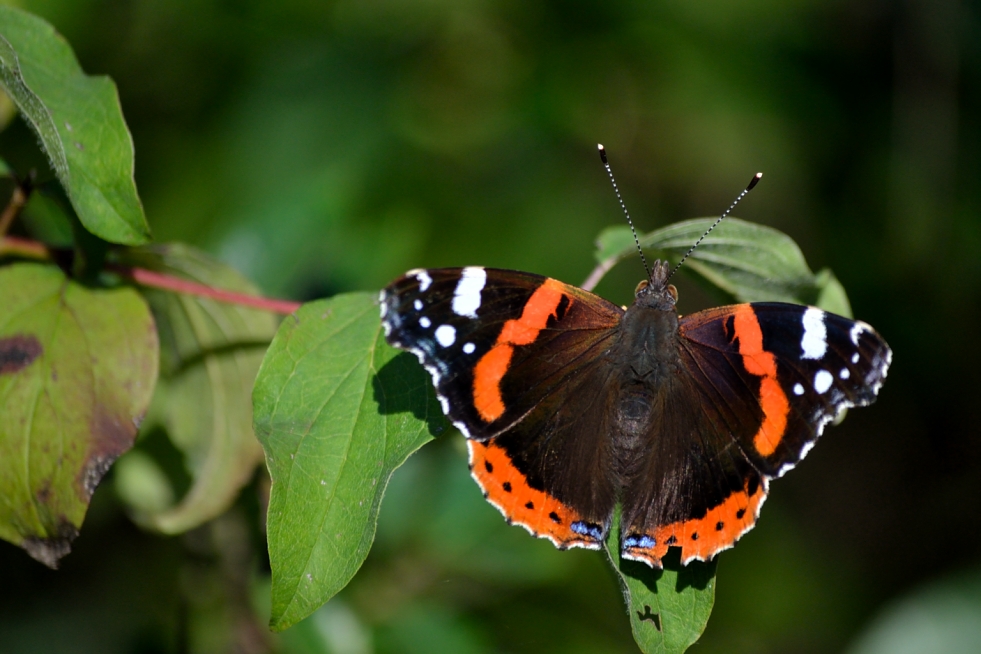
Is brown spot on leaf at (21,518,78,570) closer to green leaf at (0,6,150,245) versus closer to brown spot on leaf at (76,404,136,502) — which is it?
brown spot on leaf at (76,404,136,502)

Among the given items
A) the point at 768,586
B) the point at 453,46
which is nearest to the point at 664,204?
the point at 453,46

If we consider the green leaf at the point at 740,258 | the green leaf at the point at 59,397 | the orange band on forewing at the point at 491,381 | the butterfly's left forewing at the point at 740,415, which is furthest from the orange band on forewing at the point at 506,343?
the green leaf at the point at 59,397

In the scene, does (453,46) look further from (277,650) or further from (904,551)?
(904,551)

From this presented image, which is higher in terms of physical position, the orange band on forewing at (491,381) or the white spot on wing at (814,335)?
the white spot on wing at (814,335)

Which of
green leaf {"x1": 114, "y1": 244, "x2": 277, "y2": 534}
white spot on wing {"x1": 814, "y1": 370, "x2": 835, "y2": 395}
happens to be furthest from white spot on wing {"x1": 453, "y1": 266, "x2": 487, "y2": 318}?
white spot on wing {"x1": 814, "y1": 370, "x2": 835, "y2": 395}

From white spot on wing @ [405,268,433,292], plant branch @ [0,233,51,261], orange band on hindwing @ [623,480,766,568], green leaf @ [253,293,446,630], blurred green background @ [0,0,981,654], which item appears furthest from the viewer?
blurred green background @ [0,0,981,654]

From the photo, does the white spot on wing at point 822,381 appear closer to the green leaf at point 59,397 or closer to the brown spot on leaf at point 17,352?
the green leaf at point 59,397

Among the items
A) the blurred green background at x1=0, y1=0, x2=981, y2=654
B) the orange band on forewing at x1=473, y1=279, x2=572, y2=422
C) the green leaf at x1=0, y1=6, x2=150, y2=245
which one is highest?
the green leaf at x1=0, y1=6, x2=150, y2=245
